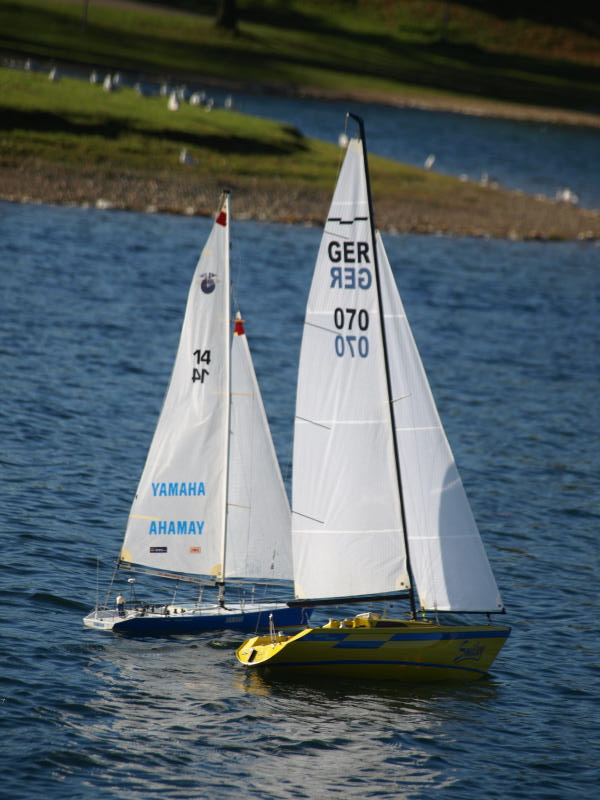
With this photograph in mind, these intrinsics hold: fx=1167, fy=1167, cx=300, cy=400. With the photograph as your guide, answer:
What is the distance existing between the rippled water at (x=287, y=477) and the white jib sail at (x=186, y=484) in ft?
6.94

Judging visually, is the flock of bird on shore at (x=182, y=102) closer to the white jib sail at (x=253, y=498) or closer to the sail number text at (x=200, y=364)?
the sail number text at (x=200, y=364)

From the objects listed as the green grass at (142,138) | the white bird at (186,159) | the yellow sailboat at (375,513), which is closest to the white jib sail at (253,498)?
the yellow sailboat at (375,513)

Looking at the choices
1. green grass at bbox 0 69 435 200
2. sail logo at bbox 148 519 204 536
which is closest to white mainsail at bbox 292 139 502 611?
sail logo at bbox 148 519 204 536

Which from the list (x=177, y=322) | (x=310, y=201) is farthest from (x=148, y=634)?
(x=310, y=201)

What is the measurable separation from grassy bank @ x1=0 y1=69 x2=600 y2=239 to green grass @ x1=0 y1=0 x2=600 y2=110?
37.4 metres

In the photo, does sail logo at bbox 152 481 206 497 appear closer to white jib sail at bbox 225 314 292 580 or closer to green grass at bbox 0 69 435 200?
→ white jib sail at bbox 225 314 292 580

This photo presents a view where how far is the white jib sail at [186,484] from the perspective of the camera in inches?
1105

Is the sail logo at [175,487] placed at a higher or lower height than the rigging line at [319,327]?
lower

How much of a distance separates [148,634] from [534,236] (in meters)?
64.9

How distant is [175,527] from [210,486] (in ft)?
4.25

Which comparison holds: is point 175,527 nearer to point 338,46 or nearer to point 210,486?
point 210,486

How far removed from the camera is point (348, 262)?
25156 mm

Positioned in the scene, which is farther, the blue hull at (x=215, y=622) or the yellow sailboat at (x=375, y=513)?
the blue hull at (x=215, y=622)

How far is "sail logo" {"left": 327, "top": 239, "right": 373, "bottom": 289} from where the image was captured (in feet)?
82.3
